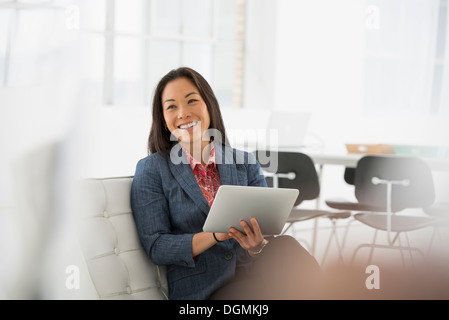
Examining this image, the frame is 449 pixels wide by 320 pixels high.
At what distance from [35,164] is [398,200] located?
232cm

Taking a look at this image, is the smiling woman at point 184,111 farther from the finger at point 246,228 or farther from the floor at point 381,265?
the floor at point 381,265

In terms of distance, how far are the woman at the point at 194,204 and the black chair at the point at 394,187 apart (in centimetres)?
128

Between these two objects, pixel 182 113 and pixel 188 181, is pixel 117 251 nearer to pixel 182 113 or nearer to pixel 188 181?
pixel 188 181

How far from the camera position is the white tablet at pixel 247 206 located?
127 cm

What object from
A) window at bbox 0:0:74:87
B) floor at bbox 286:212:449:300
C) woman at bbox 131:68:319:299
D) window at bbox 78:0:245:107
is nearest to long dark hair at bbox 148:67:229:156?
woman at bbox 131:68:319:299

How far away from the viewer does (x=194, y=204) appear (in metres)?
1.48

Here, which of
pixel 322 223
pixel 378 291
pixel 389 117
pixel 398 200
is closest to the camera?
pixel 378 291

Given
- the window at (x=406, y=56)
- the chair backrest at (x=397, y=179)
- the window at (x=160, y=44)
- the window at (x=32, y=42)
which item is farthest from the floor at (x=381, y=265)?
the window at (x=160, y=44)

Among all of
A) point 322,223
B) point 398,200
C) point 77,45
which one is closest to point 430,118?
point 322,223

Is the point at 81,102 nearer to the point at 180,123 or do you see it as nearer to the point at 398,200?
the point at 180,123

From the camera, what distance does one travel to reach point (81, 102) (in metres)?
0.82

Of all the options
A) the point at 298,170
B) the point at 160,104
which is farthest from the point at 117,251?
the point at 298,170

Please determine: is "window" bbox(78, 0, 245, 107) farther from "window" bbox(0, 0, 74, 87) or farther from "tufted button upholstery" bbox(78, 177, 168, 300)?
"window" bbox(0, 0, 74, 87)

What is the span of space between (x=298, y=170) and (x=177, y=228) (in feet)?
5.11
